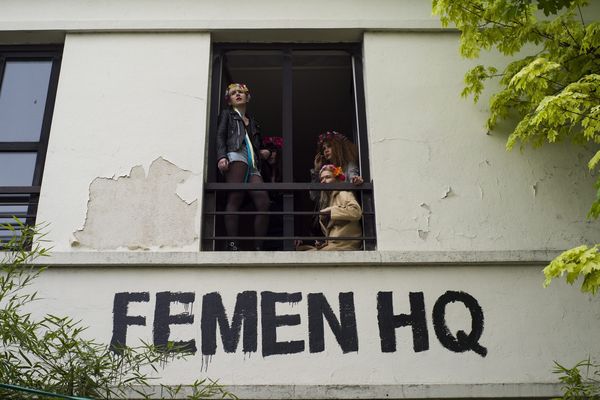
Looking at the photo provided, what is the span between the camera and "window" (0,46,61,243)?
663 centimetres

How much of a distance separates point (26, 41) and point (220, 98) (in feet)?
7.31

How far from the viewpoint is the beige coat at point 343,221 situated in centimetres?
634

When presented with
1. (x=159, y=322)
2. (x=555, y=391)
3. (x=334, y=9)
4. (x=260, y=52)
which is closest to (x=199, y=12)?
(x=260, y=52)

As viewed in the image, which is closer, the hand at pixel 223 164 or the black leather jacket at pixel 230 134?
the hand at pixel 223 164

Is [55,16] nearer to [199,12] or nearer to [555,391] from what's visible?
[199,12]

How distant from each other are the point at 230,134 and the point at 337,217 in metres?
1.44

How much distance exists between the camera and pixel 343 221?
646 cm

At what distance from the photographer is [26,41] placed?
7438 millimetres

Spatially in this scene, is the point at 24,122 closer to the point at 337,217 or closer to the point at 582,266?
the point at 337,217

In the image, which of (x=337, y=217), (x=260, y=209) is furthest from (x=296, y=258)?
(x=260, y=209)

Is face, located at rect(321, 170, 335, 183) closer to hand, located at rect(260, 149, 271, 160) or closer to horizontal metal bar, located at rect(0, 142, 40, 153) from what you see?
hand, located at rect(260, 149, 271, 160)

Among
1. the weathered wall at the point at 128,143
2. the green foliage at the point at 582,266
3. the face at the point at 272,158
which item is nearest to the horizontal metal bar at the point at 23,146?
the weathered wall at the point at 128,143

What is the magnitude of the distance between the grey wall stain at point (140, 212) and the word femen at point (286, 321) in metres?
0.57

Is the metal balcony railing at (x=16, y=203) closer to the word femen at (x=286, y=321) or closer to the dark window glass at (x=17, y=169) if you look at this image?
the dark window glass at (x=17, y=169)
